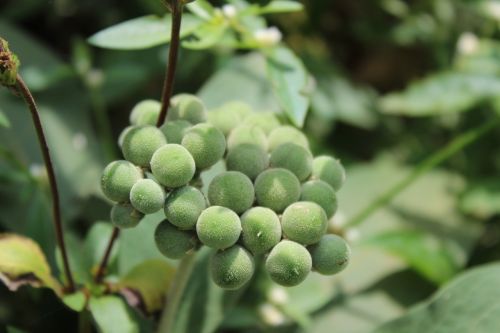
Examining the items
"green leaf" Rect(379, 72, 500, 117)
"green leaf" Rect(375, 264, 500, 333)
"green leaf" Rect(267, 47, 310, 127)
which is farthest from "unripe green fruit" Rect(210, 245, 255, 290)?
"green leaf" Rect(379, 72, 500, 117)

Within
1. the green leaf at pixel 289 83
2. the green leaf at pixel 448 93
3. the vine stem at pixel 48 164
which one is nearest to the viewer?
the vine stem at pixel 48 164

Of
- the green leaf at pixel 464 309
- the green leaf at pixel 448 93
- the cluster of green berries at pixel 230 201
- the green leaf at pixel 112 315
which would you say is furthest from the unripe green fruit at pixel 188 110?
the green leaf at pixel 448 93

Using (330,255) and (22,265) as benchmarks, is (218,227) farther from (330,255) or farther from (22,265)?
(22,265)

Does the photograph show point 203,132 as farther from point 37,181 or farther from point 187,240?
point 37,181

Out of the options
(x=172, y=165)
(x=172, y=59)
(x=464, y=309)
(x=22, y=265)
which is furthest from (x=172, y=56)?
(x=464, y=309)

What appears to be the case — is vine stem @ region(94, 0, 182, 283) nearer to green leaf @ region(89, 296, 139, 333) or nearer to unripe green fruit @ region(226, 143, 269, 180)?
unripe green fruit @ region(226, 143, 269, 180)

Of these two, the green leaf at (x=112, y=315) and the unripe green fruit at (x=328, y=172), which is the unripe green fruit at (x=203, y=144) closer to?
the unripe green fruit at (x=328, y=172)
